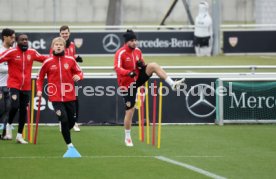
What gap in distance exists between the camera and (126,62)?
58.1ft

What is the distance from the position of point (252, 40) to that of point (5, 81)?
841 inches

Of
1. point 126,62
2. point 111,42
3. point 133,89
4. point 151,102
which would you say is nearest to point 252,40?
point 111,42

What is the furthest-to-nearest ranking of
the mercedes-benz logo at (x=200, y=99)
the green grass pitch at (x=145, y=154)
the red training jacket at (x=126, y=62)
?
the mercedes-benz logo at (x=200, y=99) < the red training jacket at (x=126, y=62) < the green grass pitch at (x=145, y=154)

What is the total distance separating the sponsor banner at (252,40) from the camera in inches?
1507

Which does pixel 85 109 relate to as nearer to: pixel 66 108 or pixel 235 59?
pixel 66 108

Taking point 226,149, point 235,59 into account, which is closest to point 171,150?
point 226,149

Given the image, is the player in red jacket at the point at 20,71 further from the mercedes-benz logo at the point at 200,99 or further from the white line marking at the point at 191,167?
the mercedes-benz logo at the point at 200,99

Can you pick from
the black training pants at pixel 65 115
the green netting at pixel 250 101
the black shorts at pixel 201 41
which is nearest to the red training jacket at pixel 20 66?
the black training pants at pixel 65 115

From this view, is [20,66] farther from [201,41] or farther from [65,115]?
[201,41]

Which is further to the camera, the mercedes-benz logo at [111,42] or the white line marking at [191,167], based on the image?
the mercedes-benz logo at [111,42]

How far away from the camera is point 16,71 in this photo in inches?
696

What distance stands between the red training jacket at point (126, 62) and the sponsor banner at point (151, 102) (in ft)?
12.3

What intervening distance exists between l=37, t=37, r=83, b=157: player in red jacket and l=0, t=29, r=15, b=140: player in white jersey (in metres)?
1.93

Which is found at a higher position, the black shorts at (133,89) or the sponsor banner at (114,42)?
the black shorts at (133,89)
